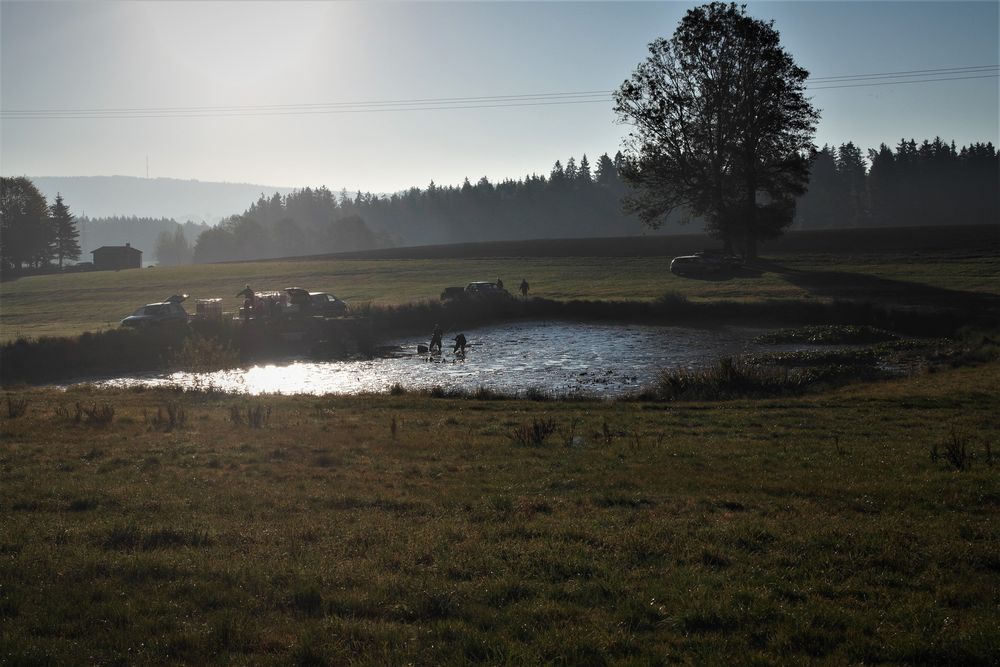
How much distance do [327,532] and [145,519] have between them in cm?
281

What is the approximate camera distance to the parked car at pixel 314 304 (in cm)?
5259

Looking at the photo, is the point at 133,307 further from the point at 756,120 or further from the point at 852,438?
the point at 852,438

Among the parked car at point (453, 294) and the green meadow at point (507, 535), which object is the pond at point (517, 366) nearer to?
the green meadow at point (507, 535)

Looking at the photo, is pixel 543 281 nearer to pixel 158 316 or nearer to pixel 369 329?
pixel 369 329

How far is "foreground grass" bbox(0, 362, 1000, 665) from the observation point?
6.89 meters

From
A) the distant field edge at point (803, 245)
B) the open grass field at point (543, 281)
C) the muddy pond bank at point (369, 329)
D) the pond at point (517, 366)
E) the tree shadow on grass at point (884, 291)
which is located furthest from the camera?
the distant field edge at point (803, 245)

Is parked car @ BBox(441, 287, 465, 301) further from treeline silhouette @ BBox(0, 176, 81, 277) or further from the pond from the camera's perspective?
treeline silhouette @ BBox(0, 176, 81, 277)

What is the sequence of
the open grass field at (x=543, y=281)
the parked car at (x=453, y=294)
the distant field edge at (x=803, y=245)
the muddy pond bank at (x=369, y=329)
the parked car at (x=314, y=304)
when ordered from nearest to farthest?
the muddy pond bank at (x=369, y=329), the parked car at (x=314, y=304), the open grass field at (x=543, y=281), the parked car at (x=453, y=294), the distant field edge at (x=803, y=245)

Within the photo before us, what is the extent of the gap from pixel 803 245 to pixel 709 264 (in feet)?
68.5

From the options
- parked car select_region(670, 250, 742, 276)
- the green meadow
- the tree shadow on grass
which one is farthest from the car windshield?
parked car select_region(670, 250, 742, 276)

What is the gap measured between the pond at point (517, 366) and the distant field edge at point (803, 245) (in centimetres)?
3793

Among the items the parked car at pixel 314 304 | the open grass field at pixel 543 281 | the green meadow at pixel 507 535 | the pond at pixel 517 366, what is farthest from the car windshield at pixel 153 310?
the green meadow at pixel 507 535

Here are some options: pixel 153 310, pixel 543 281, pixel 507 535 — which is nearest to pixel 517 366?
pixel 153 310

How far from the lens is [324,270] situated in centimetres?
9569
